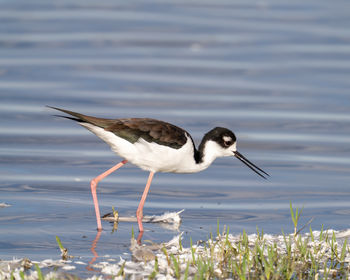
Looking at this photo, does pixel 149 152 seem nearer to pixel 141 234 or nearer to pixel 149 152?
pixel 149 152

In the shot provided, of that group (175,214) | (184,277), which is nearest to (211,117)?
(175,214)

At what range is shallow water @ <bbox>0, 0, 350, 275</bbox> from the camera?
8375mm

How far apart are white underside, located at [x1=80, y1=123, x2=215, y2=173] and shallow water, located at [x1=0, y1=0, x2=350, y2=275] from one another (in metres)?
0.59

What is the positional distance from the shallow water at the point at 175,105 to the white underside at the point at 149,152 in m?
0.59

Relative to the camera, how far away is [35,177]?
947 centimetres

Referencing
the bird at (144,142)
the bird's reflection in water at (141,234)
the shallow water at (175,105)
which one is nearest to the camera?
the bird's reflection in water at (141,234)

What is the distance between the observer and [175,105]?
41.4 ft

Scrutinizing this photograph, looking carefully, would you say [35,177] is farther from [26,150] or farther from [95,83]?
[95,83]

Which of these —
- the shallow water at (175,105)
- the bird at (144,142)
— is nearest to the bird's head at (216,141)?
the bird at (144,142)

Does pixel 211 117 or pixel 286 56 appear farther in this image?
pixel 286 56

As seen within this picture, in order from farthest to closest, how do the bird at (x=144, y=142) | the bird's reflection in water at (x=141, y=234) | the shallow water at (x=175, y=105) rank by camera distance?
the shallow water at (x=175, y=105)
the bird at (x=144, y=142)
the bird's reflection in water at (x=141, y=234)

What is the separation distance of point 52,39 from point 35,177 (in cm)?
695

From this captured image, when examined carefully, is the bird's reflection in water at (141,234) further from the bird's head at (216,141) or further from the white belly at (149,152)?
the bird's head at (216,141)

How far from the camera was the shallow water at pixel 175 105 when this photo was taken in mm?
8375
